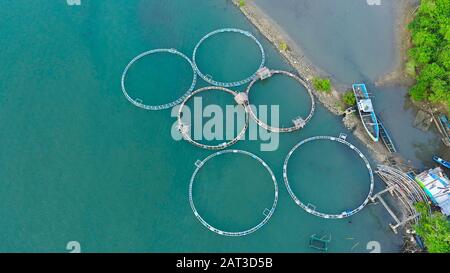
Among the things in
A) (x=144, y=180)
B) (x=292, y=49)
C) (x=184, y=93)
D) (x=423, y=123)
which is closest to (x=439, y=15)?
(x=423, y=123)

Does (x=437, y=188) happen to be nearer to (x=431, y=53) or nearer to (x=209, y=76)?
(x=431, y=53)

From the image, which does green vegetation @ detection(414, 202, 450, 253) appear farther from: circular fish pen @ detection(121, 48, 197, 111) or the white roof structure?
circular fish pen @ detection(121, 48, 197, 111)

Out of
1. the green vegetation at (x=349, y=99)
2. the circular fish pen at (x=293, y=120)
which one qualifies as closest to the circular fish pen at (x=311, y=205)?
the circular fish pen at (x=293, y=120)

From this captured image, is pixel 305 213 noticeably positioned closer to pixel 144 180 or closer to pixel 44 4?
pixel 144 180

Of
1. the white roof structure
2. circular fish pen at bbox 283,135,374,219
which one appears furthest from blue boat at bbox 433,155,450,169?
circular fish pen at bbox 283,135,374,219

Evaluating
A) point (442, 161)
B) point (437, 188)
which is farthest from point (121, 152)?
point (442, 161)

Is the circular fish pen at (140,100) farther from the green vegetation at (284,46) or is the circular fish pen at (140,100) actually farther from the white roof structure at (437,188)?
the white roof structure at (437,188)
